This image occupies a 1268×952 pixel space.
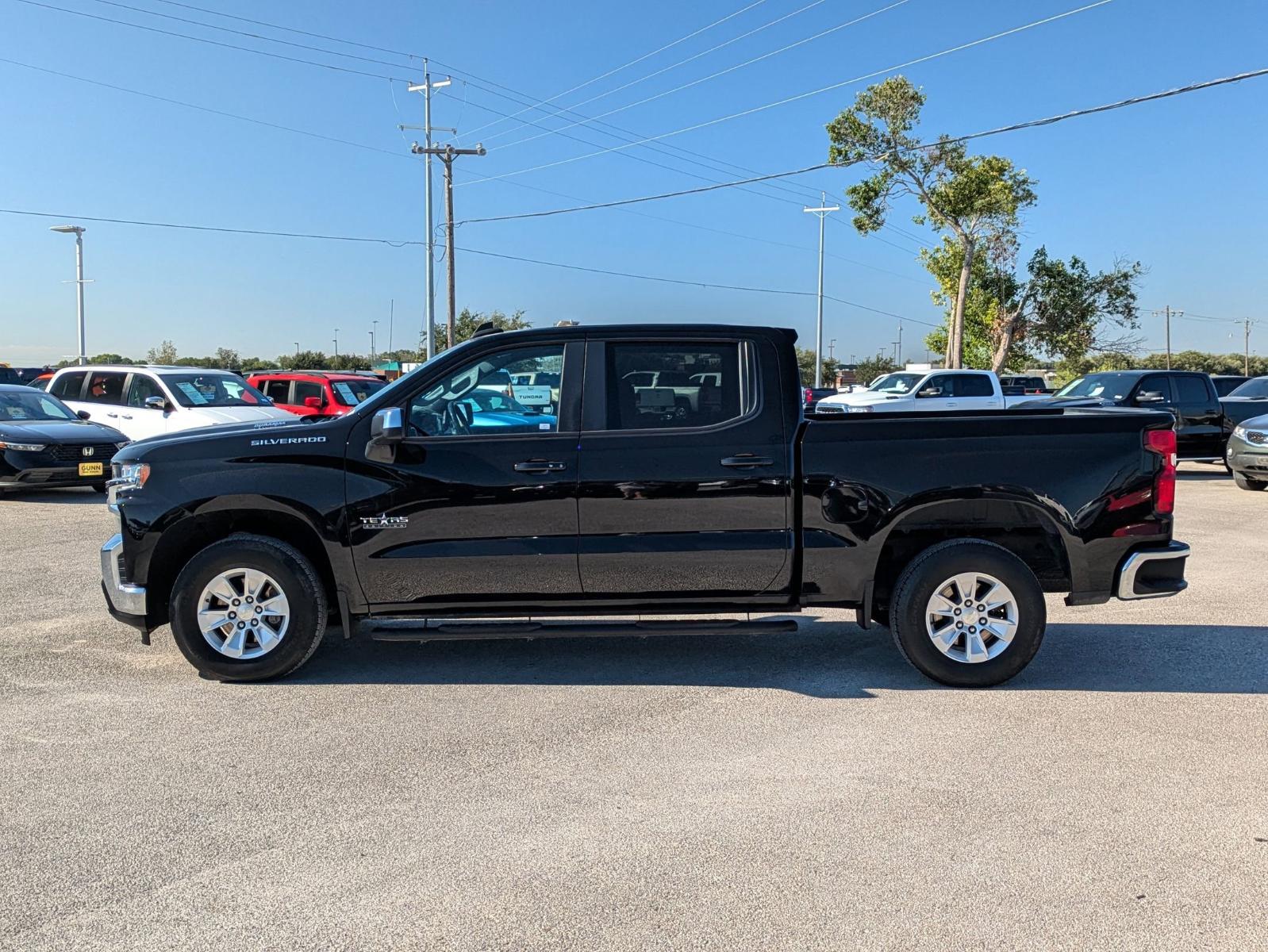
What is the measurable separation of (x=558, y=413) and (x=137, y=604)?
2529mm

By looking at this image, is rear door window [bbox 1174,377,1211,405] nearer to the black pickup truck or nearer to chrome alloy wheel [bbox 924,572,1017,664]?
the black pickup truck

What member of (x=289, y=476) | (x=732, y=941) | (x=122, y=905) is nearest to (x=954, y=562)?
(x=732, y=941)

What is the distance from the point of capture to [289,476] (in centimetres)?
571

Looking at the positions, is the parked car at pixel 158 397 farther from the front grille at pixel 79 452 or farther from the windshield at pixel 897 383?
the windshield at pixel 897 383

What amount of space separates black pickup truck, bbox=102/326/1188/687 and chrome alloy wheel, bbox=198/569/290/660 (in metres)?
0.01

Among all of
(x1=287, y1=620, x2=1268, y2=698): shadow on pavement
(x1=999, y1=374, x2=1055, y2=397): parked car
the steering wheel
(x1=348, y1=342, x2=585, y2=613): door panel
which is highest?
(x1=999, y1=374, x2=1055, y2=397): parked car

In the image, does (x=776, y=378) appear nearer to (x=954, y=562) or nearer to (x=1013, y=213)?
(x=954, y=562)

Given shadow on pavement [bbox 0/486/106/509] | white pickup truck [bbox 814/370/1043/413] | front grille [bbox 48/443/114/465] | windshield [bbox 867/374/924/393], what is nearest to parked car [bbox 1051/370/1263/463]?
white pickup truck [bbox 814/370/1043/413]

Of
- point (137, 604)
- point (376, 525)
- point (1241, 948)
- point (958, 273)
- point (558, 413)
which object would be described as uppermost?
point (958, 273)

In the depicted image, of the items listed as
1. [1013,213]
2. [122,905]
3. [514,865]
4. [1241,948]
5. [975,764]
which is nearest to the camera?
[1241,948]

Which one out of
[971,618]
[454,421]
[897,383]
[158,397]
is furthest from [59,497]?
[897,383]

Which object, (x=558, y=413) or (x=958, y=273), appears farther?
(x=958, y=273)

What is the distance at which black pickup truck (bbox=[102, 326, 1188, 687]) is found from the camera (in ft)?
18.6

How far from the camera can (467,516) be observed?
5.69 m
